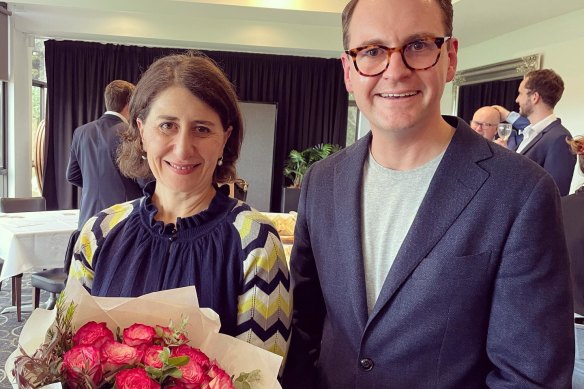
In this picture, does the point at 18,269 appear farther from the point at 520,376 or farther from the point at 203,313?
the point at 520,376

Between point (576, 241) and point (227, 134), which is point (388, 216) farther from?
point (576, 241)

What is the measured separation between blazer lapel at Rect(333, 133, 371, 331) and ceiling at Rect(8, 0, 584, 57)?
5045 mm

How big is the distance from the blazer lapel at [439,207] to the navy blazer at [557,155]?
9.88 feet

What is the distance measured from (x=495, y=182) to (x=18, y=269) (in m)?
3.58

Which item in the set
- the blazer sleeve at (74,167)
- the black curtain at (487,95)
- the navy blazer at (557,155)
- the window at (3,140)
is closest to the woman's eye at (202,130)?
the blazer sleeve at (74,167)

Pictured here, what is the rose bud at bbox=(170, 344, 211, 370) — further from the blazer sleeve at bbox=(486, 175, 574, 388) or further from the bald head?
the bald head

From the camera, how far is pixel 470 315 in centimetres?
103

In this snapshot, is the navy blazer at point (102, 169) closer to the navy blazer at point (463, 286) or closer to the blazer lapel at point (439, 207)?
the navy blazer at point (463, 286)

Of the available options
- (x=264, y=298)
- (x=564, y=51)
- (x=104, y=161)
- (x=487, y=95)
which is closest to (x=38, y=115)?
(x=104, y=161)

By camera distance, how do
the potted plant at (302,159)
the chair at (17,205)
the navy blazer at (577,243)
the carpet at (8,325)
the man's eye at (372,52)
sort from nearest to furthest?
the man's eye at (372,52) → the navy blazer at (577,243) → the carpet at (8,325) → the chair at (17,205) → the potted plant at (302,159)

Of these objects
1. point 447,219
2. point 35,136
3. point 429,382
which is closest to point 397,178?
point 447,219

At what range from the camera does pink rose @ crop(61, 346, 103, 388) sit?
712 millimetres

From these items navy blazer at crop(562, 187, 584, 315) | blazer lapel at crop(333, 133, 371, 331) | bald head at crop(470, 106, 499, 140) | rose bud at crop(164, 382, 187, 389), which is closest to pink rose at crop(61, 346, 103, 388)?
rose bud at crop(164, 382, 187, 389)

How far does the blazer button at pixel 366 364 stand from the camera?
1.12 m
